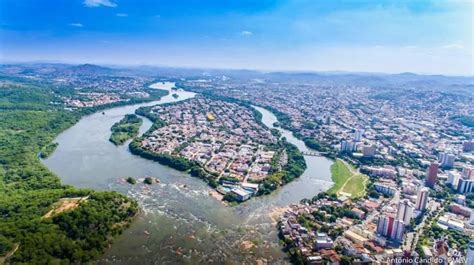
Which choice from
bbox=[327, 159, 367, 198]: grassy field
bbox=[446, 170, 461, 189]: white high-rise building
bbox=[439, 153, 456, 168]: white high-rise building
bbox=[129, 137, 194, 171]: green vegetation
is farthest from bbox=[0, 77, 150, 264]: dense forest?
bbox=[439, 153, 456, 168]: white high-rise building

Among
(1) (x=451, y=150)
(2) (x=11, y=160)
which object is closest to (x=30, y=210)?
(2) (x=11, y=160)

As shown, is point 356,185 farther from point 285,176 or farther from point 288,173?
point 285,176

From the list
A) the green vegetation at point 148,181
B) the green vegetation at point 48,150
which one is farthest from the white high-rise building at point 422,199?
the green vegetation at point 48,150

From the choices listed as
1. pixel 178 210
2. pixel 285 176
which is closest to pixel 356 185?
pixel 285 176

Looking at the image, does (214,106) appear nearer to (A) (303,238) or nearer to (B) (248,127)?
(B) (248,127)

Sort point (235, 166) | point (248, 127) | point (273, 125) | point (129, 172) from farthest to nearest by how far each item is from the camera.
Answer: point (273, 125) < point (248, 127) < point (235, 166) < point (129, 172)
